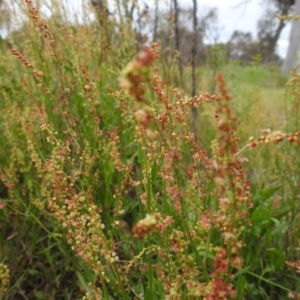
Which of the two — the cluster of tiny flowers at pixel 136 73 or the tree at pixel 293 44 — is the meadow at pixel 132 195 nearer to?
the cluster of tiny flowers at pixel 136 73

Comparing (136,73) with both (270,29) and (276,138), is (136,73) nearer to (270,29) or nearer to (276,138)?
(276,138)

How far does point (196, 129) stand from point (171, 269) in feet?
6.63

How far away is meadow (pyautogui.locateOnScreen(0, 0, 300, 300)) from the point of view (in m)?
0.58

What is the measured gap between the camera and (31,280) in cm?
149

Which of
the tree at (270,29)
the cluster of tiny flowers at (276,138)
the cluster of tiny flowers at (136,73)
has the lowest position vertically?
the tree at (270,29)

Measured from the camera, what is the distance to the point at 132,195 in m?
1.89

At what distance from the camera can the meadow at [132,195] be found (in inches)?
23.0

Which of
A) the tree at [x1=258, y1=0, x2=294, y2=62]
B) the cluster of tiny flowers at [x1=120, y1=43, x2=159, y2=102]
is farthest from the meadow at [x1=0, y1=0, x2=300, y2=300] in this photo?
the tree at [x1=258, y1=0, x2=294, y2=62]

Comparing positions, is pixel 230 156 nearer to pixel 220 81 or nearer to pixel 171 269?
pixel 220 81

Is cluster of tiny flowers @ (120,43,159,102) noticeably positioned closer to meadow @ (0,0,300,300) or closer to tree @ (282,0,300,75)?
meadow @ (0,0,300,300)

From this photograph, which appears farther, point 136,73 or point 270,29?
point 270,29

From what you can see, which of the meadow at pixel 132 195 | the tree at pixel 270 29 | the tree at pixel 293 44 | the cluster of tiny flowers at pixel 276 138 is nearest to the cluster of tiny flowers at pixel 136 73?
the meadow at pixel 132 195

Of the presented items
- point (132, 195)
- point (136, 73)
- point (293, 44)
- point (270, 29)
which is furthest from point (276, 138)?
point (270, 29)

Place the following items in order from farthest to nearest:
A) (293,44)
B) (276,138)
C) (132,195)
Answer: (293,44)
(132,195)
(276,138)
